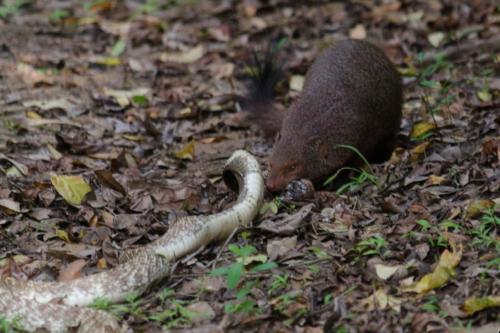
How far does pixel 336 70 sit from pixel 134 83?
196 cm

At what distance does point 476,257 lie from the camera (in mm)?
3766

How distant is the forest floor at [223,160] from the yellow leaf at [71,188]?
0.05 ft

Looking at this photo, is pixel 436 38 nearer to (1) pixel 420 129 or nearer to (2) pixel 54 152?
(1) pixel 420 129

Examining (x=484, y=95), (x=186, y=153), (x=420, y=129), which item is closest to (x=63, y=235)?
(x=186, y=153)

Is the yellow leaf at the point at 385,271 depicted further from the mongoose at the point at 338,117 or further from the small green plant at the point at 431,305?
the mongoose at the point at 338,117

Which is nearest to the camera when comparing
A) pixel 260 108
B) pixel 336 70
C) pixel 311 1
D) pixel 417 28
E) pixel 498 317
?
pixel 498 317

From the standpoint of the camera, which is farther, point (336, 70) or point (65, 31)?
point (65, 31)

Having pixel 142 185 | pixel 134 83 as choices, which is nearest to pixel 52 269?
pixel 142 185

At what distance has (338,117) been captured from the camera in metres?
5.27

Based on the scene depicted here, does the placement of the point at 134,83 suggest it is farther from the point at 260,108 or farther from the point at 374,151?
the point at 374,151

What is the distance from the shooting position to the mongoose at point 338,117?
5.11 metres

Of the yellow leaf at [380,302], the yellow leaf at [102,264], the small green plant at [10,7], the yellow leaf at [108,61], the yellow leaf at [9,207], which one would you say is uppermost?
the small green plant at [10,7]

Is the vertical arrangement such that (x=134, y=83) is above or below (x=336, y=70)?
below

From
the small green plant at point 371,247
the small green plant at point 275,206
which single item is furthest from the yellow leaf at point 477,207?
the small green plant at point 275,206
